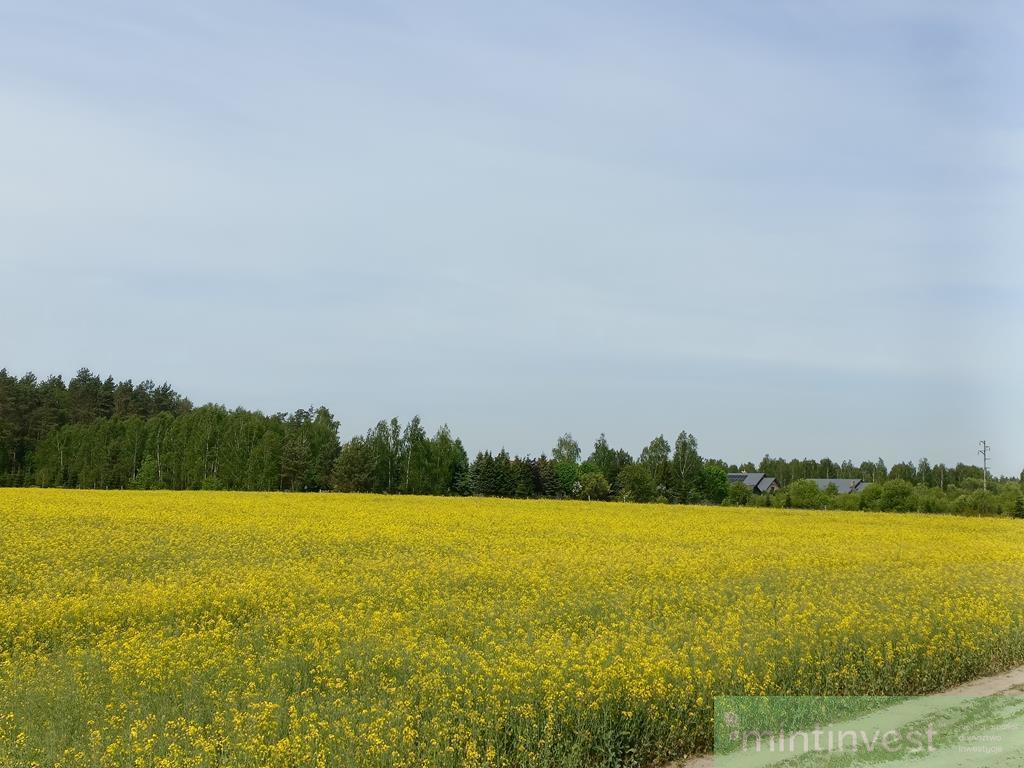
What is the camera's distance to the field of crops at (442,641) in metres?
8.03

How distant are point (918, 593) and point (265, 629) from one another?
11.0m

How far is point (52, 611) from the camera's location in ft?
44.2

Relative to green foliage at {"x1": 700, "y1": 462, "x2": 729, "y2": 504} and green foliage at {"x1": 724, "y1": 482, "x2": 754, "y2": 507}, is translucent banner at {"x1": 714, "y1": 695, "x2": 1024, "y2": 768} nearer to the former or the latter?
green foliage at {"x1": 724, "y1": 482, "x2": 754, "y2": 507}

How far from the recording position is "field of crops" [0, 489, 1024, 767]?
8031mm

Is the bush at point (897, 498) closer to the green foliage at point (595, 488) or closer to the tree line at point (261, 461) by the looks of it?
the tree line at point (261, 461)

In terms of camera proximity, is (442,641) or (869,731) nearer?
(869,731)

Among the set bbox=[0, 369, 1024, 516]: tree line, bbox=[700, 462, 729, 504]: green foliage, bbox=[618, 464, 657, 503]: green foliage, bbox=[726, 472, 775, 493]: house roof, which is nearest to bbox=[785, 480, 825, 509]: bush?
bbox=[0, 369, 1024, 516]: tree line

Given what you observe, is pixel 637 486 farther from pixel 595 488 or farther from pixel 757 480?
pixel 757 480

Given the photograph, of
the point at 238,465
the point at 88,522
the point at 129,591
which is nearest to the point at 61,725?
the point at 129,591

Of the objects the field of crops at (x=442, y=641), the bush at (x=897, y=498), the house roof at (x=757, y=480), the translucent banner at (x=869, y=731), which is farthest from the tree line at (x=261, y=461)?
the translucent banner at (x=869, y=731)

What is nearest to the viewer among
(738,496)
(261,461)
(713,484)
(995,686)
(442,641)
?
(995,686)

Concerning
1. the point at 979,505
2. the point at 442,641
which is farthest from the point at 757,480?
the point at 442,641

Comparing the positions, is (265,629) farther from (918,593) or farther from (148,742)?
(918,593)

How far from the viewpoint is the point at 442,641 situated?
11.0m
